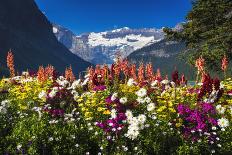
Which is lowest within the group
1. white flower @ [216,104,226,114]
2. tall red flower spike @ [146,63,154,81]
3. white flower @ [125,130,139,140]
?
white flower @ [125,130,139,140]

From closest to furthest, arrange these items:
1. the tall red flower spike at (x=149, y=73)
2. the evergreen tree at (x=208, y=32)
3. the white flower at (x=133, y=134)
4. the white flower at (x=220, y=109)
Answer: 1. the white flower at (x=133, y=134)
2. the white flower at (x=220, y=109)
3. the tall red flower spike at (x=149, y=73)
4. the evergreen tree at (x=208, y=32)

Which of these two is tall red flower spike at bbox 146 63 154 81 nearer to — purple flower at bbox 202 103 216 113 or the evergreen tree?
the evergreen tree

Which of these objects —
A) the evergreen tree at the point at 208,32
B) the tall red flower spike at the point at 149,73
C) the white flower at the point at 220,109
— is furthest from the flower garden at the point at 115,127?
the evergreen tree at the point at 208,32

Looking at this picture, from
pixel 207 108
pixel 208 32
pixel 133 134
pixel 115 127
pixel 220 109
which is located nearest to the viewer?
pixel 133 134

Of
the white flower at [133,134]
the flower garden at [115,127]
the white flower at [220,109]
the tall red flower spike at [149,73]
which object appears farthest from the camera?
the tall red flower spike at [149,73]

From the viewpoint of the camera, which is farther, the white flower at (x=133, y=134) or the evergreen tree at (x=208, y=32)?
the evergreen tree at (x=208, y=32)

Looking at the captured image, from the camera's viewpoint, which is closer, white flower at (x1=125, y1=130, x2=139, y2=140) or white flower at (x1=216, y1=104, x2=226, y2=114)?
white flower at (x1=125, y1=130, x2=139, y2=140)

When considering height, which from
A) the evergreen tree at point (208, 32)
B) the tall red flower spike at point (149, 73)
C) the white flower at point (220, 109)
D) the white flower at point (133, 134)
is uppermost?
the evergreen tree at point (208, 32)

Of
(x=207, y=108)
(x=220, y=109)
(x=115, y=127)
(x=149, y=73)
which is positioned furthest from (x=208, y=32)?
(x=115, y=127)

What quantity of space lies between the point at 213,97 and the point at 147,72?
9531mm

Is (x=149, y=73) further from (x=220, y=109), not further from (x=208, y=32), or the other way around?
(x=208, y=32)

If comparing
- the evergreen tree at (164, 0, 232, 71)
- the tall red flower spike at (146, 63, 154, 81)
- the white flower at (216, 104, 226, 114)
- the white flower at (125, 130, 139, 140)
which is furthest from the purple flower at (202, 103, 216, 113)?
the evergreen tree at (164, 0, 232, 71)

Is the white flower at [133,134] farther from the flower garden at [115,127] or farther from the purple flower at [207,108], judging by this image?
the purple flower at [207,108]

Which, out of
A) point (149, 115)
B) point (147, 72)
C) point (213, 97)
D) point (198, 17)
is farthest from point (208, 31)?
point (149, 115)
